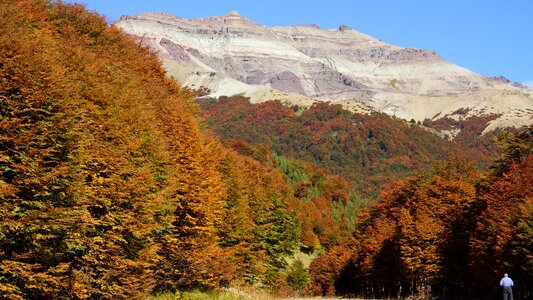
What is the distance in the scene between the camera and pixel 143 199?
24750mm

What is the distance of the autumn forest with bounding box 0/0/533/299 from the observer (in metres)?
16.4

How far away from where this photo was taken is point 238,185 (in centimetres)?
5069

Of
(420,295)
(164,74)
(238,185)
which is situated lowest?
(420,295)

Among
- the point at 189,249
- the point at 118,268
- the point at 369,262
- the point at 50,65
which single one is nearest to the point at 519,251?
the point at 189,249

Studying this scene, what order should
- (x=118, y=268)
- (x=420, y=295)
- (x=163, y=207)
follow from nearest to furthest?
(x=118, y=268), (x=163, y=207), (x=420, y=295)

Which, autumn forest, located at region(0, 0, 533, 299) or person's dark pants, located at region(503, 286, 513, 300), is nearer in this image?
autumn forest, located at region(0, 0, 533, 299)

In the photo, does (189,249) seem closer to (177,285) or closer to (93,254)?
(177,285)

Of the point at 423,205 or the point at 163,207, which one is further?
the point at 423,205

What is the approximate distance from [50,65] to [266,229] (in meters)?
49.6

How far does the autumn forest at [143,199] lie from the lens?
16.4m

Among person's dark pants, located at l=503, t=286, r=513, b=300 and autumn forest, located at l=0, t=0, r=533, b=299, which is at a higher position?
autumn forest, located at l=0, t=0, r=533, b=299

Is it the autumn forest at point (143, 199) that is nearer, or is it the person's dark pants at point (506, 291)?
the autumn forest at point (143, 199)

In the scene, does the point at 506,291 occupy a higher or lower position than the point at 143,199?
lower

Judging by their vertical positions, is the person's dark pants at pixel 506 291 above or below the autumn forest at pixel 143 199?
below
